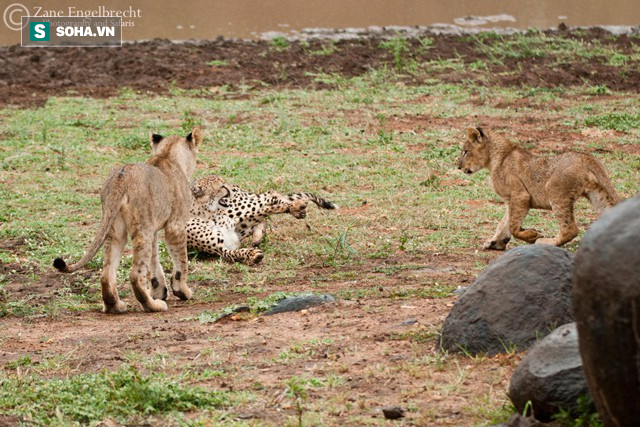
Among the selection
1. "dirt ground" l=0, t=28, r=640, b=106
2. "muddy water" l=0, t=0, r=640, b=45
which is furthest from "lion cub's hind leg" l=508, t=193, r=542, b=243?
"muddy water" l=0, t=0, r=640, b=45

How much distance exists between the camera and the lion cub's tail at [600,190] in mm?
9008

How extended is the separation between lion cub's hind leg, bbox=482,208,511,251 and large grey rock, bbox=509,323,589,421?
4729 millimetres

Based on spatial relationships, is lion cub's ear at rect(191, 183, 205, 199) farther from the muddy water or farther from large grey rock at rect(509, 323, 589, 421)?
the muddy water

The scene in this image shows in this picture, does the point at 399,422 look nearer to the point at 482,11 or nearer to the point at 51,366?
the point at 51,366

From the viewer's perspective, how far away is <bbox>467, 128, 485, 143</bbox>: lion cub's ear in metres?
10.1

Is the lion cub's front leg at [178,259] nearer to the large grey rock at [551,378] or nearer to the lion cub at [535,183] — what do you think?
the lion cub at [535,183]

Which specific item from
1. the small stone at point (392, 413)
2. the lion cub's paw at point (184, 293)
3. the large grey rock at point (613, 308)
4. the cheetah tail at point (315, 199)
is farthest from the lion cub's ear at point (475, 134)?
the large grey rock at point (613, 308)

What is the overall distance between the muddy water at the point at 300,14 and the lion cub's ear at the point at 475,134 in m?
15.0

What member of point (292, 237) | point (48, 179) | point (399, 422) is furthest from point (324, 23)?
point (399, 422)

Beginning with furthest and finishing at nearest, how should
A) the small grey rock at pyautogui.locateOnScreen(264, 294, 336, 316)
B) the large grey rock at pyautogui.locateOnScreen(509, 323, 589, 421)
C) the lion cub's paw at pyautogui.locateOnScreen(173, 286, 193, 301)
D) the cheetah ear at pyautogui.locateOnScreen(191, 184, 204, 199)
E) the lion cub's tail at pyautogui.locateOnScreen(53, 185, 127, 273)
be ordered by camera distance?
the cheetah ear at pyautogui.locateOnScreen(191, 184, 204, 199), the lion cub's paw at pyautogui.locateOnScreen(173, 286, 193, 301), the lion cub's tail at pyautogui.locateOnScreen(53, 185, 127, 273), the small grey rock at pyautogui.locateOnScreen(264, 294, 336, 316), the large grey rock at pyautogui.locateOnScreen(509, 323, 589, 421)

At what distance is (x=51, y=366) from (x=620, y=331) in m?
3.66

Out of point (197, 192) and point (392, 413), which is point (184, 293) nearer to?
point (197, 192)

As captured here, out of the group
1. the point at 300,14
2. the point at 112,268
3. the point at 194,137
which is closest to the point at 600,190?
the point at 194,137

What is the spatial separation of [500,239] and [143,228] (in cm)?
329
